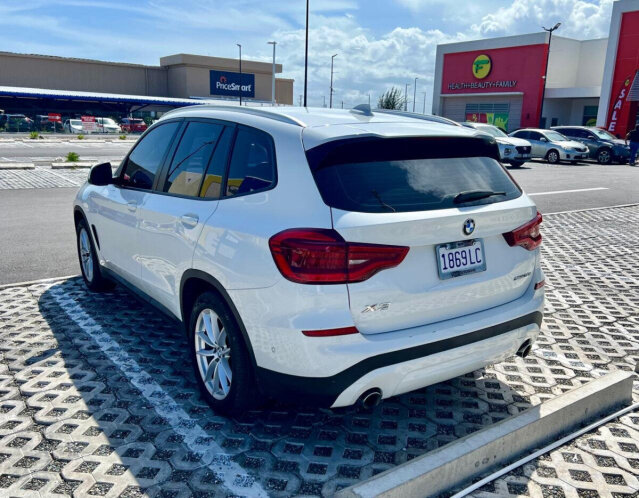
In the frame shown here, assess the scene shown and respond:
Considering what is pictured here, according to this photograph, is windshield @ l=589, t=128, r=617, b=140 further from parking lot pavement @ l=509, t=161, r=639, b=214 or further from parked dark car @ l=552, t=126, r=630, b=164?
parking lot pavement @ l=509, t=161, r=639, b=214

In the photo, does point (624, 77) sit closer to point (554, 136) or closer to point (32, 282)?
point (554, 136)

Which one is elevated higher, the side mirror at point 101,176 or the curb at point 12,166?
the side mirror at point 101,176

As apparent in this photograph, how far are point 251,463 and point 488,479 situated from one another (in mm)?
1181

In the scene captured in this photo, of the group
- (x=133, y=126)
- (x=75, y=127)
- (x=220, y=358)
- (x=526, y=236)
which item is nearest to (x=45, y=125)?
(x=75, y=127)

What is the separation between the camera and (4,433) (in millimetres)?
3191

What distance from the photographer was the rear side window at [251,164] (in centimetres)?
307

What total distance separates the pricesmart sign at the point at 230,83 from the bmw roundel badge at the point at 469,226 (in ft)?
262

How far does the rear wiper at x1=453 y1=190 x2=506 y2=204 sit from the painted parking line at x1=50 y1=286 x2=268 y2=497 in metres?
1.75

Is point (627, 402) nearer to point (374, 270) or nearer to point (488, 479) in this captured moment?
point (488, 479)

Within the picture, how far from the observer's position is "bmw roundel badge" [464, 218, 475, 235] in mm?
2941

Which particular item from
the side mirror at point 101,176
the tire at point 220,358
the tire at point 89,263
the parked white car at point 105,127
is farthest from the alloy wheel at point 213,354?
the parked white car at point 105,127

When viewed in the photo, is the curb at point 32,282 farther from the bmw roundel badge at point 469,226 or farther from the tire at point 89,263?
the bmw roundel badge at point 469,226

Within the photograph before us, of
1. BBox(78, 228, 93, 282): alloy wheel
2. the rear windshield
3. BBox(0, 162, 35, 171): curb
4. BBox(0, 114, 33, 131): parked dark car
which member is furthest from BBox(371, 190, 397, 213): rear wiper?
BBox(0, 114, 33, 131): parked dark car

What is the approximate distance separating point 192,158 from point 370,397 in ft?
6.39
